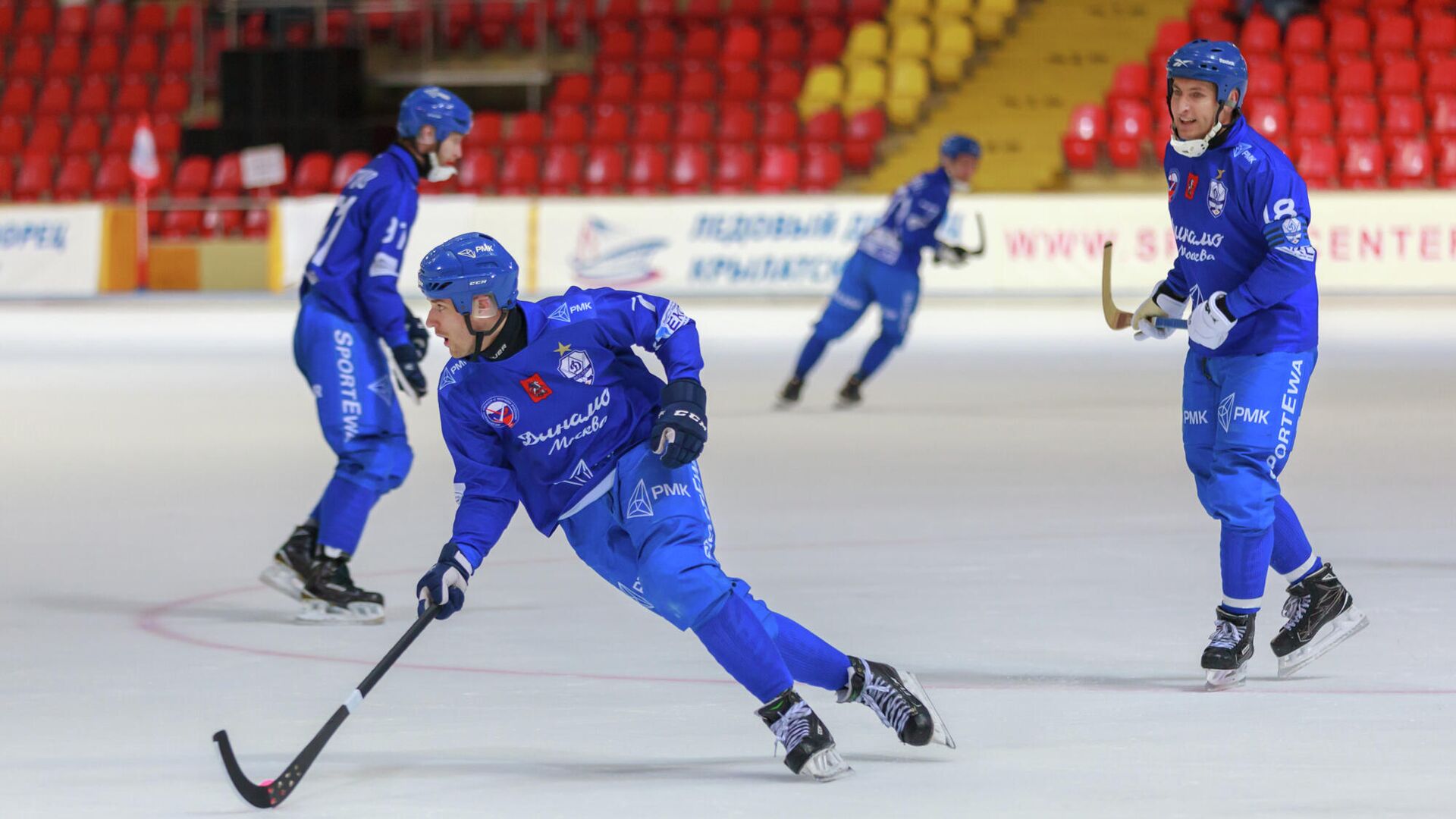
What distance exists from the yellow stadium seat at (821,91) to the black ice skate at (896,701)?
74.2 ft

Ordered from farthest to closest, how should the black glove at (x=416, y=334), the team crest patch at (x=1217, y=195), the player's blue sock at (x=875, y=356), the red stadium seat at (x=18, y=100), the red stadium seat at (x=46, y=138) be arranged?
the red stadium seat at (x=18, y=100) < the red stadium seat at (x=46, y=138) < the player's blue sock at (x=875, y=356) < the black glove at (x=416, y=334) < the team crest patch at (x=1217, y=195)

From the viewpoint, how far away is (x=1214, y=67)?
564cm

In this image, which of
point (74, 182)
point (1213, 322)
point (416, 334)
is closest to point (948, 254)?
point (416, 334)

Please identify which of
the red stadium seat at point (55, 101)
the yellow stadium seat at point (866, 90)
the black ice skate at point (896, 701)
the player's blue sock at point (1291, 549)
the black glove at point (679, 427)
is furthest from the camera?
the red stadium seat at point (55, 101)

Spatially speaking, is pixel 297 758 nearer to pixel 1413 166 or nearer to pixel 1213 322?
pixel 1213 322

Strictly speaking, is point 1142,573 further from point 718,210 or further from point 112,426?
point 718,210

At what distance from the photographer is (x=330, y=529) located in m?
7.03

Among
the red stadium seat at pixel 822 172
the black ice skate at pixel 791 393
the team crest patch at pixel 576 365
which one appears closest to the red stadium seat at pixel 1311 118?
the red stadium seat at pixel 822 172

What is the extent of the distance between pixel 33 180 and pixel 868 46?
11837 millimetres

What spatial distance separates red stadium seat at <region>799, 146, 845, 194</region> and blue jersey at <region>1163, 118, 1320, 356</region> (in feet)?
66.3

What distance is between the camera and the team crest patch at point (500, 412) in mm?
4770

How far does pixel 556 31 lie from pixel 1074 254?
943 centimetres

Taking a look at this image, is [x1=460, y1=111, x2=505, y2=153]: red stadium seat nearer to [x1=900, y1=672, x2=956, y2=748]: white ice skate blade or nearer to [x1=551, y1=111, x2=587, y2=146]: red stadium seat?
[x1=551, y1=111, x2=587, y2=146]: red stadium seat

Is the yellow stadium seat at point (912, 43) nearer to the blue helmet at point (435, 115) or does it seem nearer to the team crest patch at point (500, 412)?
the blue helmet at point (435, 115)
